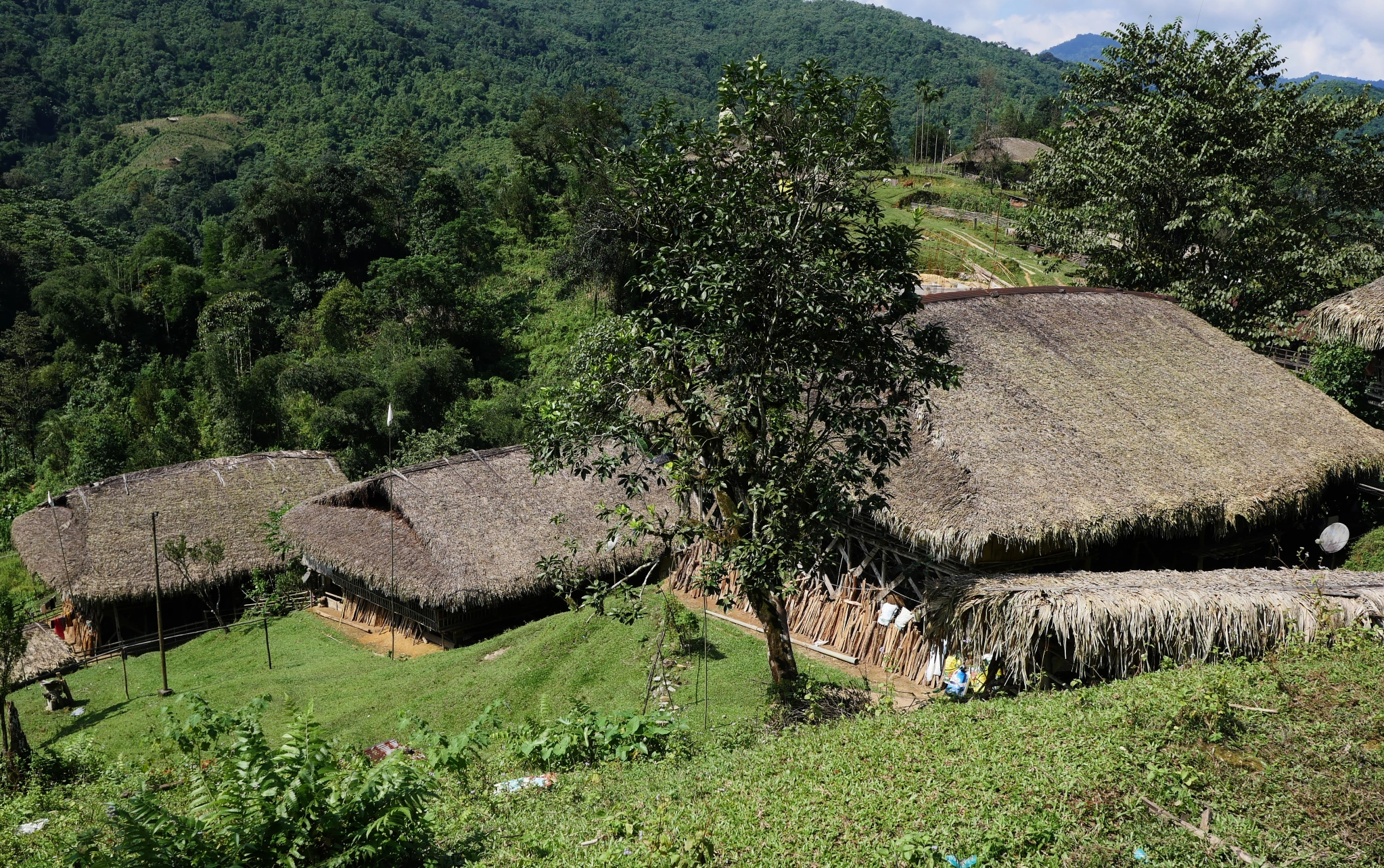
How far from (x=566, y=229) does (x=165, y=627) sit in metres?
24.8

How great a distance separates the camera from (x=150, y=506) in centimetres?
1784

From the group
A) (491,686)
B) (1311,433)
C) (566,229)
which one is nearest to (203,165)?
(566,229)

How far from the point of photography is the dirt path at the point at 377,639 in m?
14.4

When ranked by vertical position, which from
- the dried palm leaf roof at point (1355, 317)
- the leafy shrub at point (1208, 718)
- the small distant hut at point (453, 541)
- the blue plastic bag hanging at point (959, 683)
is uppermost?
the dried palm leaf roof at point (1355, 317)

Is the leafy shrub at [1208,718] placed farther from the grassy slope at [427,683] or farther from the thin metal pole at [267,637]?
the thin metal pole at [267,637]

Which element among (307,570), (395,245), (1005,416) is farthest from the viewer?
(395,245)

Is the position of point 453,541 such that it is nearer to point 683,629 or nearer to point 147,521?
point 683,629

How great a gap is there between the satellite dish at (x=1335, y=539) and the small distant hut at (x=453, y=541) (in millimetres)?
9068

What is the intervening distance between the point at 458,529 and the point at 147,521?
7.57 metres

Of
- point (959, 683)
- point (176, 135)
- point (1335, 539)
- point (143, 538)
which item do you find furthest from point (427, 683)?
point (176, 135)

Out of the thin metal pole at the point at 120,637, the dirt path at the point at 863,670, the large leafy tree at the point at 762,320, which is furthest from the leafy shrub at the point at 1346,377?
the thin metal pole at the point at 120,637

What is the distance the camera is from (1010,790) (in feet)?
16.9

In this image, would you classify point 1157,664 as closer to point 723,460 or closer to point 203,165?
point 723,460

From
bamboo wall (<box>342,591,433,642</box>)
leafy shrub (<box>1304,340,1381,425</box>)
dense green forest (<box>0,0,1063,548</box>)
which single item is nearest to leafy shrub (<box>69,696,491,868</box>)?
dense green forest (<box>0,0,1063,548</box>)
